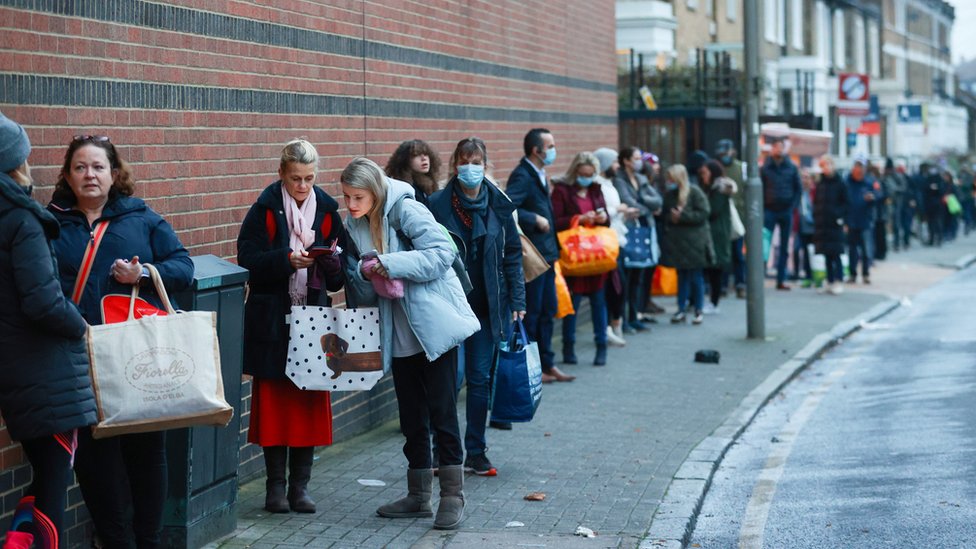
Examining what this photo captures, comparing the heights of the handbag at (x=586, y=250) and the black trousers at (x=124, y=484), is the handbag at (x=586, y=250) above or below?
above

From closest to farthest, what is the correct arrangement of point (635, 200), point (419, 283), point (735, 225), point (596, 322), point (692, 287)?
point (419, 283) → point (596, 322) → point (635, 200) → point (692, 287) → point (735, 225)

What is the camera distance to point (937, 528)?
22.7 ft

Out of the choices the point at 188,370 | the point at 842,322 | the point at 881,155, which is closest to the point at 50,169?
the point at 188,370

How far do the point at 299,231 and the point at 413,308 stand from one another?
65 centimetres

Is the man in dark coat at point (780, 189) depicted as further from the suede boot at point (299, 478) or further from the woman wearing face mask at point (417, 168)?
the suede boot at point (299, 478)

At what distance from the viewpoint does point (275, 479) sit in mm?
7188

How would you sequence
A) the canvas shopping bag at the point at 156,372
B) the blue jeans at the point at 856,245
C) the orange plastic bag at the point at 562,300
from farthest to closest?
the blue jeans at the point at 856,245 < the orange plastic bag at the point at 562,300 < the canvas shopping bag at the point at 156,372

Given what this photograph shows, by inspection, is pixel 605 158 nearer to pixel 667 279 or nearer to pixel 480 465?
pixel 667 279

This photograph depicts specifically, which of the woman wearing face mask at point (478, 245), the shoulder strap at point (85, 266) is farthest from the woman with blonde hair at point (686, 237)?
the shoulder strap at point (85, 266)

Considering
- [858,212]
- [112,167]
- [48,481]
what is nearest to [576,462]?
[112,167]

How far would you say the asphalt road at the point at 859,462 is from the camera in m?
7.02

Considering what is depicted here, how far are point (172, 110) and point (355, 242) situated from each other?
114 cm

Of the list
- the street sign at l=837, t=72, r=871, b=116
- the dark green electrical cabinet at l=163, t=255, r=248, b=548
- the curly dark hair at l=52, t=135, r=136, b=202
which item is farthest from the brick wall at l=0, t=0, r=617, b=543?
the street sign at l=837, t=72, r=871, b=116

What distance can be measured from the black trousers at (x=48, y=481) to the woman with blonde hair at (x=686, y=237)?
1111 centimetres
